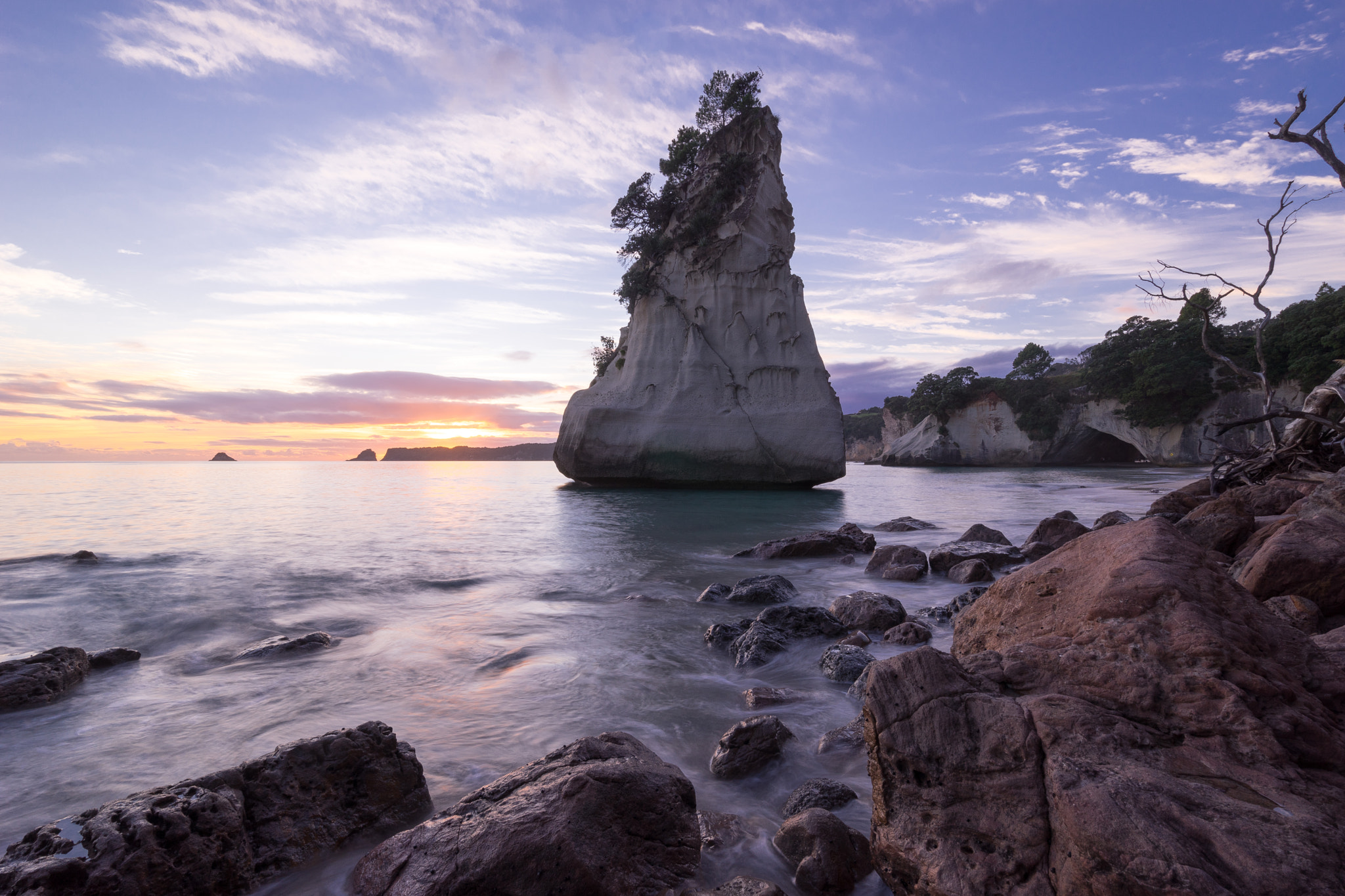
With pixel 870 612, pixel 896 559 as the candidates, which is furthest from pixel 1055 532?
pixel 870 612

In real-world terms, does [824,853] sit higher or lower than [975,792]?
lower

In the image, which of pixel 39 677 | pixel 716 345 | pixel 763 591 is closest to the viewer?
pixel 39 677

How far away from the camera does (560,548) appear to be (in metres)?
12.3

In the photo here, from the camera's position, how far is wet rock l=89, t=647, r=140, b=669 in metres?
5.17

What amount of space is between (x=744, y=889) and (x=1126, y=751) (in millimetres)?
1347

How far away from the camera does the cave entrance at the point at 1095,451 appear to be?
4647 centimetres

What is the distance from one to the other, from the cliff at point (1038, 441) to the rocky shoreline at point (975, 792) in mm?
44623

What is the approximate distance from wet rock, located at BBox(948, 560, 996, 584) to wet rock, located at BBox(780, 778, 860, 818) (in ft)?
18.1

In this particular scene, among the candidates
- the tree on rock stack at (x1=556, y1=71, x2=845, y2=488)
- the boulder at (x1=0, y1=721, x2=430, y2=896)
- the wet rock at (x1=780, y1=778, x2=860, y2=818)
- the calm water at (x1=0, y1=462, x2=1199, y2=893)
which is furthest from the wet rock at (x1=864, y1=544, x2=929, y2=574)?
the tree on rock stack at (x1=556, y1=71, x2=845, y2=488)

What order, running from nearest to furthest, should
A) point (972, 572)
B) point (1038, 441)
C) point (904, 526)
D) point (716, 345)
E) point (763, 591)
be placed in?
point (763, 591)
point (972, 572)
point (904, 526)
point (716, 345)
point (1038, 441)

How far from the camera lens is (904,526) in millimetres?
13719

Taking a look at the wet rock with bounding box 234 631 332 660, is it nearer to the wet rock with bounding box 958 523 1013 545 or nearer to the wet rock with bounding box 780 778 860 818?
the wet rock with bounding box 780 778 860 818

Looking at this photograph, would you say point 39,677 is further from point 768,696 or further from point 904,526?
point 904,526

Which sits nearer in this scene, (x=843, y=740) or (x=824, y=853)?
(x=824, y=853)
